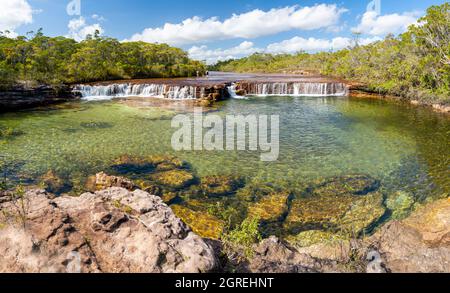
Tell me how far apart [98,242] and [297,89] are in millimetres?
30267

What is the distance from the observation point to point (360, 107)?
74.5ft

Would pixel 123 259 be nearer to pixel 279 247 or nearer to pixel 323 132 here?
pixel 279 247

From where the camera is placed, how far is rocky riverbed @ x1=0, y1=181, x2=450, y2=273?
3.23 m

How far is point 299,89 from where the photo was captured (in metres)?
31.2

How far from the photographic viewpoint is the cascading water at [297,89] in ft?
99.8

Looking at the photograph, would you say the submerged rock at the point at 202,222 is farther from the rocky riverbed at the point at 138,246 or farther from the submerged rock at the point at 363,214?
the submerged rock at the point at 363,214

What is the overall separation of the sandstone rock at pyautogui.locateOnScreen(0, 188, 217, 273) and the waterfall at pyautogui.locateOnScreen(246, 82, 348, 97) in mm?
28650

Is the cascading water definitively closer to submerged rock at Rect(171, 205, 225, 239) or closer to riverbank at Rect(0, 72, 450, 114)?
riverbank at Rect(0, 72, 450, 114)

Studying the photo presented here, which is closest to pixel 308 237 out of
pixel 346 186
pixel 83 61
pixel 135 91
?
pixel 346 186

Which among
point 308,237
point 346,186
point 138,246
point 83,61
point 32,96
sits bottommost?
point 308,237

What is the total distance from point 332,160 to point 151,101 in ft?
60.2

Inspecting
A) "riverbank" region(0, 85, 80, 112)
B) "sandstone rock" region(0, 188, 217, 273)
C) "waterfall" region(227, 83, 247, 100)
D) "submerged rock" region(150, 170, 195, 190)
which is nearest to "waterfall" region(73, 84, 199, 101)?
"riverbank" region(0, 85, 80, 112)

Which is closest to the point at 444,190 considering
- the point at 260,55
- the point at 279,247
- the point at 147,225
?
the point at 279,247

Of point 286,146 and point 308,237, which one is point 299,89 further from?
point 308,237
